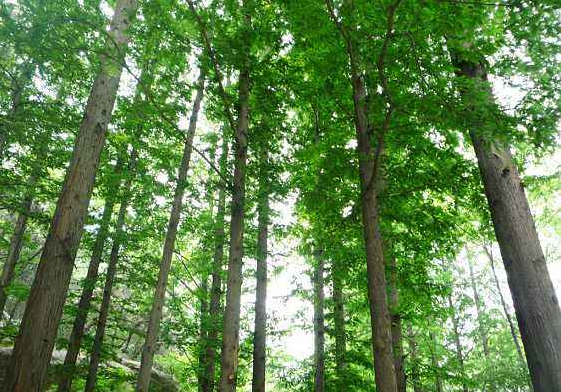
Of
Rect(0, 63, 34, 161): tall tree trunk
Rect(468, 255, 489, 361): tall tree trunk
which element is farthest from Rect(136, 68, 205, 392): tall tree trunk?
Rect(468, 255, 489, 361): tall tree trunk

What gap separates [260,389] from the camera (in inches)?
340

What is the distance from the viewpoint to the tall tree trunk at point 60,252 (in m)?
4.12

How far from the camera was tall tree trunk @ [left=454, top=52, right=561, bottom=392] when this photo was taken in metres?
3.93

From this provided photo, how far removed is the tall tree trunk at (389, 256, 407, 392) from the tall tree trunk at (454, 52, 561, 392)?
2745mm

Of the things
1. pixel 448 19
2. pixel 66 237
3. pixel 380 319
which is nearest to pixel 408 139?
pixel 448 19

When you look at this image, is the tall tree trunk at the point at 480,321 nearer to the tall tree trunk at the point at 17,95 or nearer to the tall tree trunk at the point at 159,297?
the tall tree trunk at the point at 159,297

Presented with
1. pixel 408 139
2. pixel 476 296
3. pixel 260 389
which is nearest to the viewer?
pixel 408 139

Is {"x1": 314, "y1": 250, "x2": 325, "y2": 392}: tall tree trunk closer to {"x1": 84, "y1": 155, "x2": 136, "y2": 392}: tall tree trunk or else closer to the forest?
the forest

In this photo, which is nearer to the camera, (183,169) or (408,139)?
(408,139)

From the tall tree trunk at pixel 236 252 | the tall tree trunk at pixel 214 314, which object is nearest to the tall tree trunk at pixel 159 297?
the tall tree trunk at pixel 236 252

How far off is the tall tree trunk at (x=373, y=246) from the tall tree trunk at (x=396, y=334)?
2.80 meters

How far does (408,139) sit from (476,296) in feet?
68.7

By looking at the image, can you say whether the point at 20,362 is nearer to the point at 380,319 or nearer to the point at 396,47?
the point at 380,319

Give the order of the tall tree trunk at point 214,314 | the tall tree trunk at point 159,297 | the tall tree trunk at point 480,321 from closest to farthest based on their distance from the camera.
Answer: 1. the tall tree trunk at point 159,297
2. the tall tree trunk at point 214,314
3. the tall tree trunk at point 480,321
